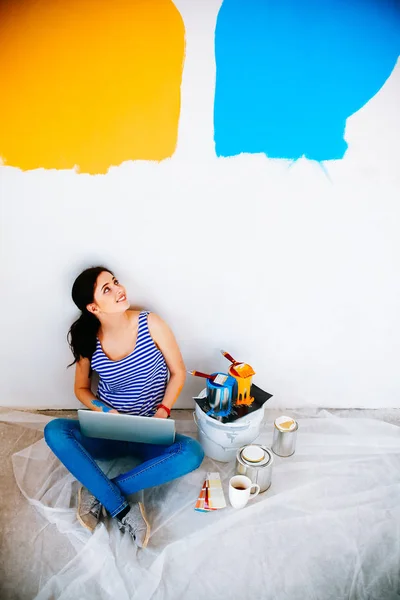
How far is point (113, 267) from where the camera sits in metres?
1.81

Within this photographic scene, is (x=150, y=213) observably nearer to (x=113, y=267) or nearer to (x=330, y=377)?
(x=113, y=267)

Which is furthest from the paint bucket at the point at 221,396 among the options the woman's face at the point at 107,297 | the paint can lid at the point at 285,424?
the woman's face at the point at 107,297

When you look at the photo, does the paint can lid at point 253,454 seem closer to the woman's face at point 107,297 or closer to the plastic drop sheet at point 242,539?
the plastic drop sheet at point 242,539

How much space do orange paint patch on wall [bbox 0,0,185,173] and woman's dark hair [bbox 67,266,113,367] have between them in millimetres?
426

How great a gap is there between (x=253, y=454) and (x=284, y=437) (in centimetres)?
20

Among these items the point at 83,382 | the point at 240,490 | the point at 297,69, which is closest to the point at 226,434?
the point at 240,490

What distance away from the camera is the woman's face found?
1.63 m

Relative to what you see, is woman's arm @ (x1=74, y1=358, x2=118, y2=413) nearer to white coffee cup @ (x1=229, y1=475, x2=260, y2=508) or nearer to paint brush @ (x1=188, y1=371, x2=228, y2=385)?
paint brush @ (x1=188, y1=371, x2=228, y2=385)

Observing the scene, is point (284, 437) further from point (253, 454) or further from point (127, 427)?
point (127, 427)

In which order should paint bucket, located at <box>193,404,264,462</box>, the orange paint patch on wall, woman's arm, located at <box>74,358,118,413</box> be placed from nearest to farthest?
the orange paint patch on wall → paint bucket, located at <box>193,404,264,462</box> → woman's arm, located at <box>74,358,118,413</box>

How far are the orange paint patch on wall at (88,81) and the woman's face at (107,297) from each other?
445 millimetres

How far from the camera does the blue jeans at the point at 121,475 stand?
151cm

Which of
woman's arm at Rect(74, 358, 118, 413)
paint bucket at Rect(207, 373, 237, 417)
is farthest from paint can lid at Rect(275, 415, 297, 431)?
woman's arm at Rect(74, 358, 118, 413)

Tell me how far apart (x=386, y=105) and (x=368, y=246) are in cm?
57
